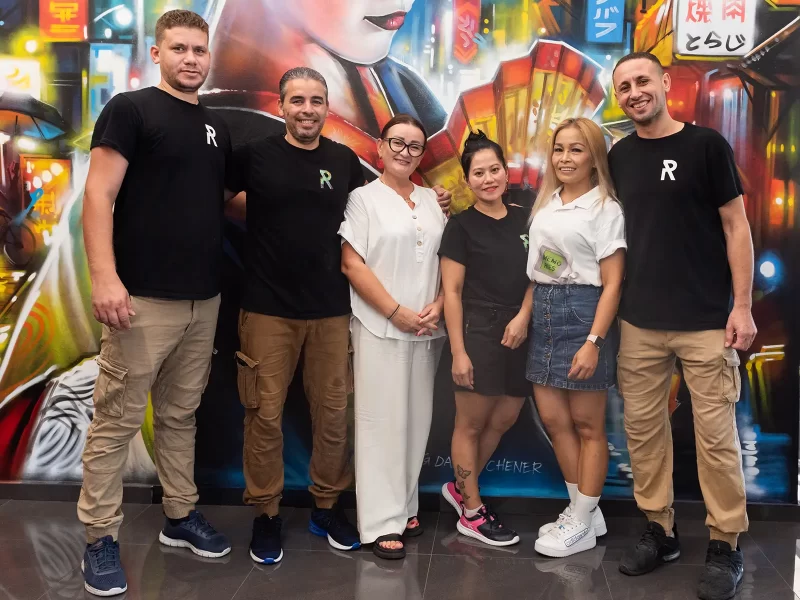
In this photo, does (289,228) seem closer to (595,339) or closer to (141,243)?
(141,243)

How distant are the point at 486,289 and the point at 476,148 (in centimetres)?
53

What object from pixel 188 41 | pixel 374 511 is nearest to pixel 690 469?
pixel 374 511

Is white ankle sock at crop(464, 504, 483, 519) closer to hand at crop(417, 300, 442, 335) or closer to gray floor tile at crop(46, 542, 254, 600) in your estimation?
hand at crop(417, 300, 442, 335)

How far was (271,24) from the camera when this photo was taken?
2.98m

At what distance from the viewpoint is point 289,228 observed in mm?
2547

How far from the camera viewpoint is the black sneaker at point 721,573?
7.50 feet

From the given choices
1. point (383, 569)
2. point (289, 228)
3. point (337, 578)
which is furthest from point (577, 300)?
point (337, 578)


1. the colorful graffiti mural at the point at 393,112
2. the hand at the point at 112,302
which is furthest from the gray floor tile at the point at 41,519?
the hand at the point at 112,302

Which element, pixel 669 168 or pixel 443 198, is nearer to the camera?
pixel 669 168

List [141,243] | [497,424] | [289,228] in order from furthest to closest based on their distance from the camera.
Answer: [497,424]
[289,228]
[141,243]

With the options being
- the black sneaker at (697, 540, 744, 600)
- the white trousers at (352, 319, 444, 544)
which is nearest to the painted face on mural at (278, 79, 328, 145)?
the white trousers at (352, 319, 444, 544)

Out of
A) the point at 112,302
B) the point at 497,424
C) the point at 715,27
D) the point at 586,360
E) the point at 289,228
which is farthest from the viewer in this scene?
the point at 715,27

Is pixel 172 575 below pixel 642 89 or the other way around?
below

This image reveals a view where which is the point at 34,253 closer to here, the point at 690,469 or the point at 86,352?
the point at 86,352
